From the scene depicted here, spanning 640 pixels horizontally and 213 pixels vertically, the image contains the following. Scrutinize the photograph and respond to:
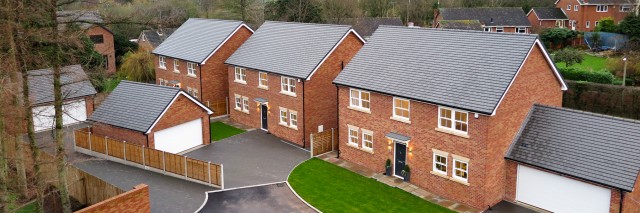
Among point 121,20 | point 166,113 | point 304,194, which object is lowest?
point 304,194

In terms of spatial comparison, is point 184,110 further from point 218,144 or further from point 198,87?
point 198,87

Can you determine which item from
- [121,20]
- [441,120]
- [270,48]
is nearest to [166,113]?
[270,48]

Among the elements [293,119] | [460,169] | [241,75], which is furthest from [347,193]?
[241,75]

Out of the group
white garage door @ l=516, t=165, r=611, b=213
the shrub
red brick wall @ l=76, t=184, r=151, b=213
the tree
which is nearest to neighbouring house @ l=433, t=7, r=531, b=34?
the tree

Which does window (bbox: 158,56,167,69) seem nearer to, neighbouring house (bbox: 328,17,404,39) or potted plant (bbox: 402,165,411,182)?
neighbouring house (bbox: 328,17,404,39)

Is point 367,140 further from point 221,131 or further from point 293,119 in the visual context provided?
A: point 221,131

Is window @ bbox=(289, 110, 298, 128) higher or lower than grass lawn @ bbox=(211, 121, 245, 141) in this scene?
higher
